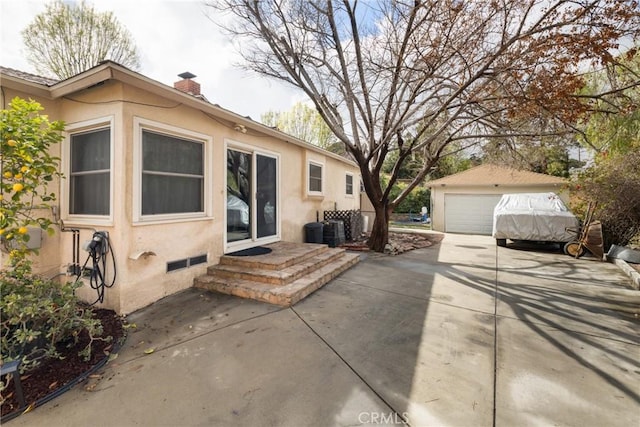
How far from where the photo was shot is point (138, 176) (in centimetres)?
375

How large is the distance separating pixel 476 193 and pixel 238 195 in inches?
464

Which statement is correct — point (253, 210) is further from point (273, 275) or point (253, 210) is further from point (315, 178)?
point (315, 178)

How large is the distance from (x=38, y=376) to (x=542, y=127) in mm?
9218

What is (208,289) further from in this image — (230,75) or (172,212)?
(230,75)

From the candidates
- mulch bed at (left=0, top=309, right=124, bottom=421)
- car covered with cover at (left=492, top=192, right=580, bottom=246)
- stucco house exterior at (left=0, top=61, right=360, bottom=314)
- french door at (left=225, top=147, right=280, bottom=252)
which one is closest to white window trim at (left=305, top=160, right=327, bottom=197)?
french door at (left=225, top=147, right=280, bottom=252)

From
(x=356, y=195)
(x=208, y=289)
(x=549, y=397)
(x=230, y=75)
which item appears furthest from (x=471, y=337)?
(x=356, y=195)

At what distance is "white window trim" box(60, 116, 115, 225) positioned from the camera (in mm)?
3639

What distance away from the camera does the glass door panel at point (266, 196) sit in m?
6.11

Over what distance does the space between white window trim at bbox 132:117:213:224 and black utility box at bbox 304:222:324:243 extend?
3.42 metres

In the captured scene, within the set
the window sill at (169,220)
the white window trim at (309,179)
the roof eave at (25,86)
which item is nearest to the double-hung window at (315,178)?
the white window trim at (309,179)

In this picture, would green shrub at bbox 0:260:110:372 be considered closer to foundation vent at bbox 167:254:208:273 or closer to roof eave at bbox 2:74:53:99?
foundation vent at bbox 167:254:208:273

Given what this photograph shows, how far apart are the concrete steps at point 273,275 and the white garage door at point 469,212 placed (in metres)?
9.79

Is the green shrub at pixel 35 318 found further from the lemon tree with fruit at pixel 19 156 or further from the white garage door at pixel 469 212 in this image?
the white garage door at pixel 469 212

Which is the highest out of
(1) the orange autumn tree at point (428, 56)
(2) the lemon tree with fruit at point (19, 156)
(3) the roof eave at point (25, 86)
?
(1) the orange autumn tree at point (428, 56)
